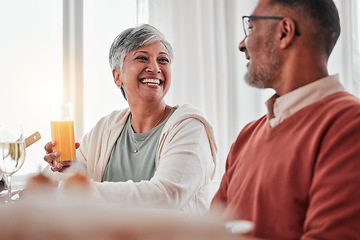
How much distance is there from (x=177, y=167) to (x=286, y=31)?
2.12ft

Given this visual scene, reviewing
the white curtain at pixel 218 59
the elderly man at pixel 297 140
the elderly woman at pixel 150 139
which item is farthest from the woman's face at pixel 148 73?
the white curtain at pixel 218 59

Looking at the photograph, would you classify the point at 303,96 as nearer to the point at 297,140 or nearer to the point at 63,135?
the point at 297,140

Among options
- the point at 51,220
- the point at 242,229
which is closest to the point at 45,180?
the point at 51,220

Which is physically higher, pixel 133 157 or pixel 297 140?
pixel 297 140

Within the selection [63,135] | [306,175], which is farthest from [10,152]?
[306,175]

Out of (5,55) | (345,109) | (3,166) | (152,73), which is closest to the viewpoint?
(345,109)

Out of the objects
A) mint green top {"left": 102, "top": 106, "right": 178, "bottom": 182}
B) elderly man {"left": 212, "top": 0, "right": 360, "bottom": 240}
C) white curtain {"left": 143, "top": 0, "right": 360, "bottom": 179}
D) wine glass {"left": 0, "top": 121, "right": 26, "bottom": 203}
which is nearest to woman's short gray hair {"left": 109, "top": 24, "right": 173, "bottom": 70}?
mint green top {"left": 102, "top": 106, "right": 178, "bottom": 182}

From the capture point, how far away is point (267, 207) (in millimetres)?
1062

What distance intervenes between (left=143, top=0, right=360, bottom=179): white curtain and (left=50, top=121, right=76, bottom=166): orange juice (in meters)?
1.66

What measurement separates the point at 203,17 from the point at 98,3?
2.74 ft

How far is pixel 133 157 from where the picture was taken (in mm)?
1828

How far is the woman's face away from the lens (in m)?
1.87

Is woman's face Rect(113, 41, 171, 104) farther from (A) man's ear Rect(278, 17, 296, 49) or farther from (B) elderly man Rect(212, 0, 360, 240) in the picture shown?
(A) man's ear Rect(278, 17, 296, 49)

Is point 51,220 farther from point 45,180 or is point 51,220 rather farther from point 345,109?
point 345,109
